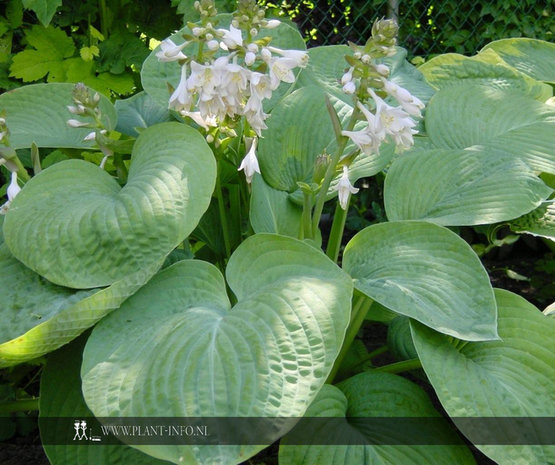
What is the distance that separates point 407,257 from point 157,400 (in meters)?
0.79

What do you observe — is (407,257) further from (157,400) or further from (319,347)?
(157,400)

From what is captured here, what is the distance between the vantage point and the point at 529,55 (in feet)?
10.5

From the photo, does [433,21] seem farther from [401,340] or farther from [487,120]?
[401,340]

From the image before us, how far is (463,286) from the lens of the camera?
1741 mm

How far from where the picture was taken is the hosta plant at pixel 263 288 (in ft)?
4.69

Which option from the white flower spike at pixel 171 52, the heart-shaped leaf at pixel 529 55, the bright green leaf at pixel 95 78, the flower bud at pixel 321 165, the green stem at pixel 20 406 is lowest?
the green stem at pixel 20 406

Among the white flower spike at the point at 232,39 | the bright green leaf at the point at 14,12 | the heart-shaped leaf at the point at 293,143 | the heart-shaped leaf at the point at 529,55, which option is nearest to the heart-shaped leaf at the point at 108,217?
the white flower spike at the point at 232,39

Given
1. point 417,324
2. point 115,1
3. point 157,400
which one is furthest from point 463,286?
point 115,1

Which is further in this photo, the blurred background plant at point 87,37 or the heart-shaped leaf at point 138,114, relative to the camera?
the blurred background plant at point 87,37

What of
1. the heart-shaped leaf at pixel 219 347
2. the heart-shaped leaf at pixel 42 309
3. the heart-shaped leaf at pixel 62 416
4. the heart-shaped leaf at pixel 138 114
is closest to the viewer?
the heart-shaped leaf at pixel 219 347

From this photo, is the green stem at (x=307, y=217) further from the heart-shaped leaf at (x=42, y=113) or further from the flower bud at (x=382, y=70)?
the heart-shaped leaf at (x=42, y=113)

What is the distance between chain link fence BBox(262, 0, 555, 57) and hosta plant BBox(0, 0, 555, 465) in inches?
94.6

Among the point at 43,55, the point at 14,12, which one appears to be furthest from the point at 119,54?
the point at 14,12

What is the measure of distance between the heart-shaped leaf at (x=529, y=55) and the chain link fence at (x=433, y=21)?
1267mm
